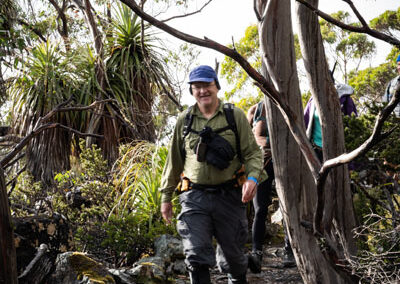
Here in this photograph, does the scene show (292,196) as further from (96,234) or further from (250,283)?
(96,234)

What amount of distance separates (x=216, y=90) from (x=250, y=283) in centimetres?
208

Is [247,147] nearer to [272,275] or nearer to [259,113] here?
[259,113]

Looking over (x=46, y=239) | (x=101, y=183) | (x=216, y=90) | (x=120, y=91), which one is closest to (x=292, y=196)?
(x=216, y=90)

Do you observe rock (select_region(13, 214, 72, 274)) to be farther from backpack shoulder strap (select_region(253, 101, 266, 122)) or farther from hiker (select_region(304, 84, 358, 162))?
hiker (select_region(304, 84, 358, 162))

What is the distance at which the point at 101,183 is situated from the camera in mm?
5953

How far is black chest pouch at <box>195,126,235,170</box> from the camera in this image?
339 cm

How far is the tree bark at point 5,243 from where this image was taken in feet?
8.29

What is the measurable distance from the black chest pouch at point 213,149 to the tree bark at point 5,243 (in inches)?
54.7

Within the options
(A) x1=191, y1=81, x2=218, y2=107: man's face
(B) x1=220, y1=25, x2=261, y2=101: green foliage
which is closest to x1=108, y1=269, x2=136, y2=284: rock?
(A) x1=191, y1=81, x2=218, y2=107: man's face

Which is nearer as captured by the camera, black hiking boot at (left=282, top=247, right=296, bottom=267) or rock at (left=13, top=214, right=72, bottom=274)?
rock at (left=13, top=214, right=72, bottom=274)

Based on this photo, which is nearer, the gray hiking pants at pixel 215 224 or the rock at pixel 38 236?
the gray hiking pants at pixel 215 224

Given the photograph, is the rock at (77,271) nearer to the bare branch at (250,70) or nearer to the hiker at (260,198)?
the hiker at (260,198)

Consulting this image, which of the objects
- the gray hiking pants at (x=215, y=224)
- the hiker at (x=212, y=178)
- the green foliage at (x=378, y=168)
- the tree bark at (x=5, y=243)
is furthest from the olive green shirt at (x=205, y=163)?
the tree bark at (x=5, y=243)

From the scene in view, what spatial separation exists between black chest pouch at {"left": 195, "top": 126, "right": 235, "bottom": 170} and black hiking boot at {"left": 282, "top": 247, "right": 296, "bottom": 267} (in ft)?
7.43
